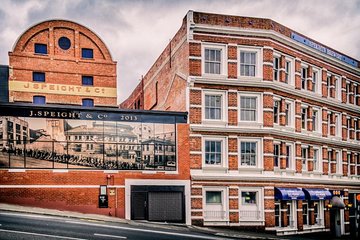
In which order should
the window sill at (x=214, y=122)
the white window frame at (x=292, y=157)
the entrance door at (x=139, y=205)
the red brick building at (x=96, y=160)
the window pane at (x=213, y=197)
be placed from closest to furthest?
the red brick building at (x=96, y=160) → the entrance door at (x=139, y=205) → the window pane at (x=213, y=197) → the window sill at (x=214, y=122) → the white window frame at (x=292, y=157)

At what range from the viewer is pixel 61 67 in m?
41.5

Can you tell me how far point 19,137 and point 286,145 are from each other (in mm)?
18512

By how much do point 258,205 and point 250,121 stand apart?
224 inches

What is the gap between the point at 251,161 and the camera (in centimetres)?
3334

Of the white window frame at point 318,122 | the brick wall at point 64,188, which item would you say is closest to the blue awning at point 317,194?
the white window frame at point 318,122

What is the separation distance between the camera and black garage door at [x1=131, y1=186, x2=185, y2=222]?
3088 cm

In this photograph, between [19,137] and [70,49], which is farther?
[70,49]

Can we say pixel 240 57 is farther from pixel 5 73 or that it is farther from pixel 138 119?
pixel 5 73

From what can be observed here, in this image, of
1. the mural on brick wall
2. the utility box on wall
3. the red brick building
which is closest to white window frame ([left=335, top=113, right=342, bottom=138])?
the red brick building

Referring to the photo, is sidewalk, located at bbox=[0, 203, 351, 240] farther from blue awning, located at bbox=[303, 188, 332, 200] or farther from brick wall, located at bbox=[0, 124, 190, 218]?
blue awning, located at bbox=[303, 188, 332, 200]

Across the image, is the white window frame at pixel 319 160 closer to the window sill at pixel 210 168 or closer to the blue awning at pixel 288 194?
the blue awning at pixel 288 194

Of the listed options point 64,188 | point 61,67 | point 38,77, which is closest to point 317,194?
point 64,188

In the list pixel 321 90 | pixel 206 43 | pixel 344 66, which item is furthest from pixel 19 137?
pixel 344 66

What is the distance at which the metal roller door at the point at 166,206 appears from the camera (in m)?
31.1
